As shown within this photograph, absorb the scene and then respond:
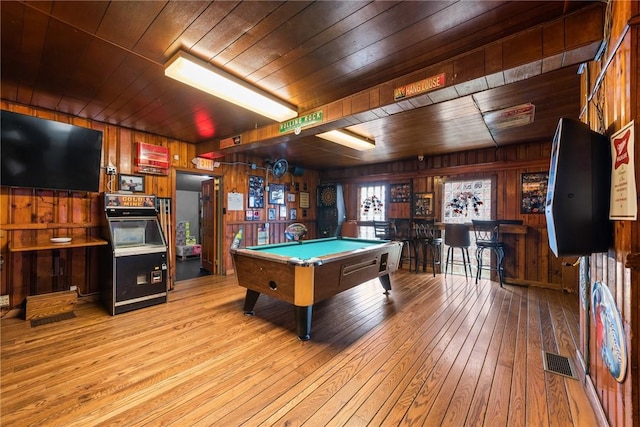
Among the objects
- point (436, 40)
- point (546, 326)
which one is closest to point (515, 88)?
point (436, 40)

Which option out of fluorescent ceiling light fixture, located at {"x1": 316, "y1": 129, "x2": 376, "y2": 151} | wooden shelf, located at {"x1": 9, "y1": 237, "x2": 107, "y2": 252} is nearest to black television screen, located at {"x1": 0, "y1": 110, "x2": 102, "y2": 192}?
wooden shelf, located at {"x1": 9, "y1": 237, "x2": 107, "y2": 252}

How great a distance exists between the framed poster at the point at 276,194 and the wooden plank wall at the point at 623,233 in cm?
550

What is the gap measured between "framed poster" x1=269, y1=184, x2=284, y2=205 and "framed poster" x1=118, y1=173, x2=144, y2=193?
8.83ft

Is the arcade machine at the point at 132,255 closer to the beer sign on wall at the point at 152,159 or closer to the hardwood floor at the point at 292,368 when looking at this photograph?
the hardwood floor at the point at 292,368

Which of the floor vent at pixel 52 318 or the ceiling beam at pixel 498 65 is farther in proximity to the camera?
the floor vent at pixel 52 318

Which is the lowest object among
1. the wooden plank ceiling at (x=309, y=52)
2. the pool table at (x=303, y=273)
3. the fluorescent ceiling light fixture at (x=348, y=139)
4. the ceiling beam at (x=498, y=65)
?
the pool table at (x=303, y=273)

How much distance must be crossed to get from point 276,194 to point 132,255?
3473mm

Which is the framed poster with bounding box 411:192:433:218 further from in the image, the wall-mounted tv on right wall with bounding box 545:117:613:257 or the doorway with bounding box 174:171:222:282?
the wall-mounted tv on right wall with bounding box 545:117:613:257

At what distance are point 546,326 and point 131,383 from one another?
13.7 feet

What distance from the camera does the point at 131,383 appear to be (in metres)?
1.99

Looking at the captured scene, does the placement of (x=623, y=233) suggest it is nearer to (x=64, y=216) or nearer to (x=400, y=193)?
(x=400, y=193)

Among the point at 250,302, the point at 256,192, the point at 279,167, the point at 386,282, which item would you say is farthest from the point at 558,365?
the point at 256,192

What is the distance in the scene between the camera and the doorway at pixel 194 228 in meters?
5.51

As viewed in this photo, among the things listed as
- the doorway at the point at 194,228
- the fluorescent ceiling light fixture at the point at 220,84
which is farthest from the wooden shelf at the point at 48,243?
the fluorescent ceiling light fixture at the point at 220,84
